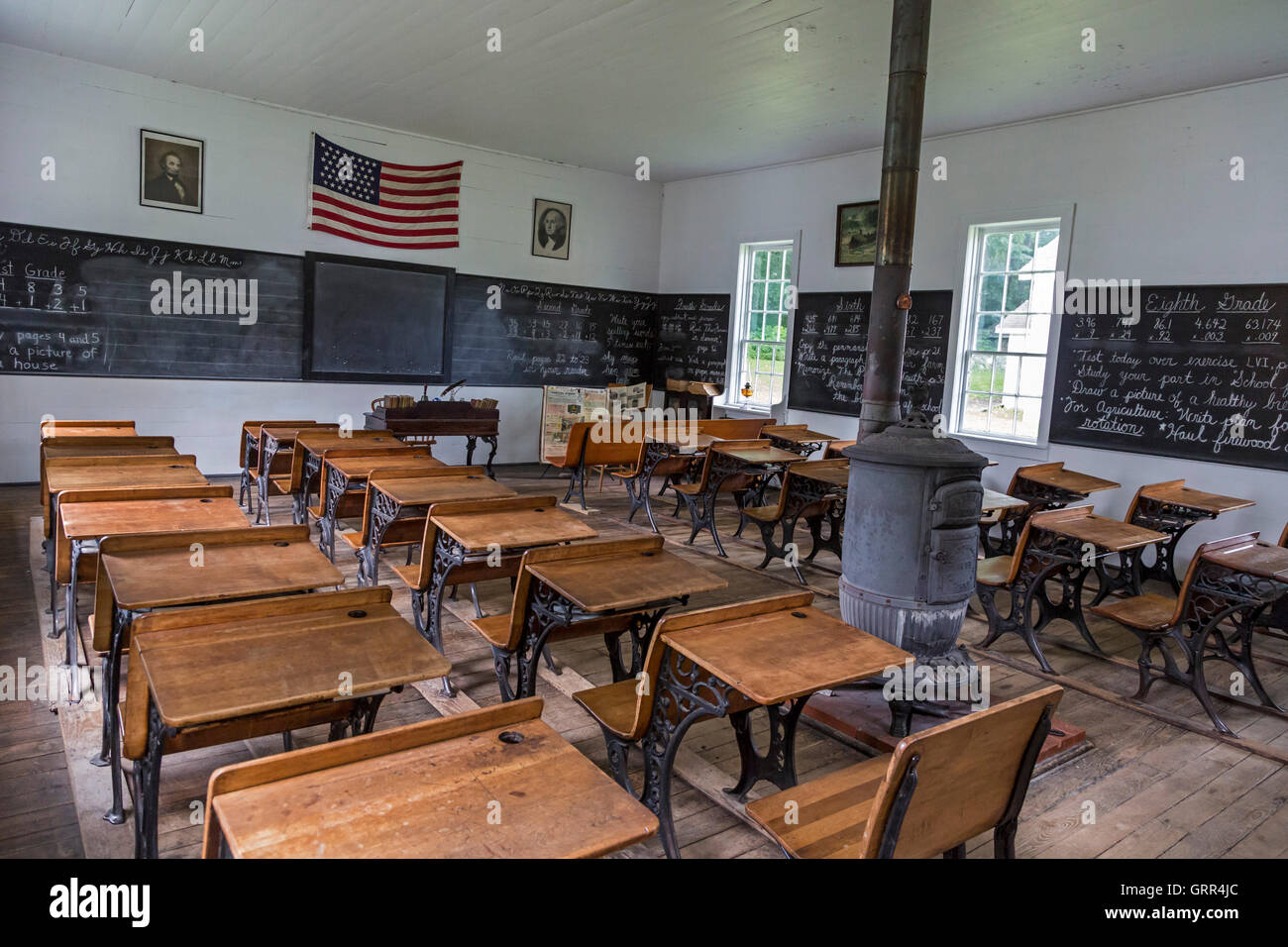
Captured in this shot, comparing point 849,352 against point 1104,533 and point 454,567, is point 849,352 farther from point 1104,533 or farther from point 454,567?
point 454,567

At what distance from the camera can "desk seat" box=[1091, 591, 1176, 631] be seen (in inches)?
143

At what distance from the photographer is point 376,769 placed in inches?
54.9

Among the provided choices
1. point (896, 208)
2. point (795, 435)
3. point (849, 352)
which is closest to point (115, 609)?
point (896, 208)

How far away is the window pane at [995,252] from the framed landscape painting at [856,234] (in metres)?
1.01

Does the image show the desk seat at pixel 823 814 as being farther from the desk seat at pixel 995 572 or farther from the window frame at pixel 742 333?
the window frame at pixel 742 333

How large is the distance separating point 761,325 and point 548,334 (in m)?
2.36

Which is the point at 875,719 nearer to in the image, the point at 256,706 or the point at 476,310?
the point at 256,706

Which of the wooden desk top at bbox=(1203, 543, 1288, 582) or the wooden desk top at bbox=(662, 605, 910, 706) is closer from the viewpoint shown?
the wooden desk top at bbox=(662, 605, 910, 706)

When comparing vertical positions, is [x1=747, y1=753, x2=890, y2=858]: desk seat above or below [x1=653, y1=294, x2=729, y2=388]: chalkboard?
below

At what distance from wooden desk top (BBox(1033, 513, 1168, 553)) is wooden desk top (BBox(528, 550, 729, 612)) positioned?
6.73 feet

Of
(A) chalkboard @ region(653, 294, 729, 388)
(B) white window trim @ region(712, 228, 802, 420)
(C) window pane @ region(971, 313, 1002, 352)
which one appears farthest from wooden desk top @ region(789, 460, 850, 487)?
(A) chalkboard @ region(653, 294, 729, 388)

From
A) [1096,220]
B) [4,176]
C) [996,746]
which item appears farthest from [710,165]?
[996,746]

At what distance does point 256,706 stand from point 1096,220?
652cm

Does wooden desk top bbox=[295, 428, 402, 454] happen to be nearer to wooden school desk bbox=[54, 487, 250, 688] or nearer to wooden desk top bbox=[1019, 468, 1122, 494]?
wooden school desk bbox=[54, 487, 250, 688]
